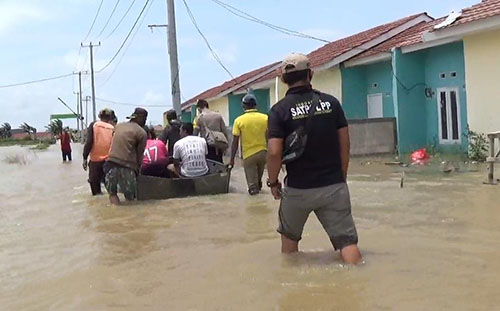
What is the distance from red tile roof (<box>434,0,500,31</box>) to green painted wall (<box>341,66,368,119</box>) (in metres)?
6.25

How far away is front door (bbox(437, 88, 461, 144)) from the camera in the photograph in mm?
16703

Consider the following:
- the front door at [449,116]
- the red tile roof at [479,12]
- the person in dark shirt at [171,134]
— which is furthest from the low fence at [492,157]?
the front door at [449,116]

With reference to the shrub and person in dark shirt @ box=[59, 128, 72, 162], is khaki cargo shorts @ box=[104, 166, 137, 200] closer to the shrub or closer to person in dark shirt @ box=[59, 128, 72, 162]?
the shrub

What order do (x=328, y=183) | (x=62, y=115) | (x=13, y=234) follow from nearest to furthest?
(x=328, y=183)
(x=13, y=234)
(x=62, y=115)

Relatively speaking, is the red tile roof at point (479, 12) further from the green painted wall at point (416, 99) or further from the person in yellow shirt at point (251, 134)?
the person in yellow shirt at point (251, 134)

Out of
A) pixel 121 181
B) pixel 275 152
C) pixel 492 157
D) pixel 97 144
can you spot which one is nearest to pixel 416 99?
pixel 492 157

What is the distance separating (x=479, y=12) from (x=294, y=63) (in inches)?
406

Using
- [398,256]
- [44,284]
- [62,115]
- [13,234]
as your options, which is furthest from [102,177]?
[62,115]

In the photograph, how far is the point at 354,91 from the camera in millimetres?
21344

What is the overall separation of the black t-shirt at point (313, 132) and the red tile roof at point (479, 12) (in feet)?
30.5

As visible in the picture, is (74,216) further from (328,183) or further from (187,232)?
(328,183)

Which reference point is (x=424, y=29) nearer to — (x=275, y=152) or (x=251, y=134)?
(x=251, y=134)

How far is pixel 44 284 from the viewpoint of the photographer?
5.52m

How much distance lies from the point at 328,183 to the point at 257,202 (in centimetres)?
448
